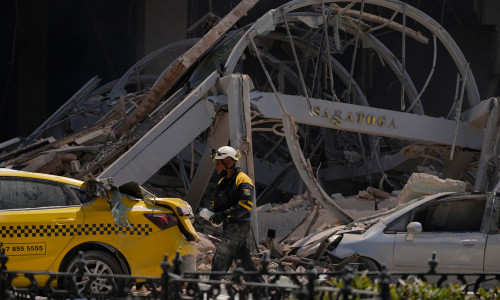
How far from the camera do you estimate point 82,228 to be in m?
10.1

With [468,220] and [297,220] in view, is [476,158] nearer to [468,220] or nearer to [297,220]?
[297,220]

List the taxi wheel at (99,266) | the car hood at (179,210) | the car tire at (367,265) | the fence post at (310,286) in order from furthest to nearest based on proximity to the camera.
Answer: the car tire at (367,265), the car hood at (179,210), the taxi wheel at (99,266), the fence post at (310,286)

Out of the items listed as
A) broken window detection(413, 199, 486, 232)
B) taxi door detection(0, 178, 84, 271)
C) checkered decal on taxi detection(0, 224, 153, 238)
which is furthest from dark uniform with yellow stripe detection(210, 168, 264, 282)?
broken window detection(413, 199, 486, 232)

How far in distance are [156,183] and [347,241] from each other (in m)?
8.89

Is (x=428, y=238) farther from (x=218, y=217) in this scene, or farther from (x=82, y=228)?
(x=82, y=228)

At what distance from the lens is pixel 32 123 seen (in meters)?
24.0

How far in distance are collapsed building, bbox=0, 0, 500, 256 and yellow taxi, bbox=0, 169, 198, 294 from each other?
10.6 ft

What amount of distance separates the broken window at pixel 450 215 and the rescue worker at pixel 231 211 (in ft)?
9.01

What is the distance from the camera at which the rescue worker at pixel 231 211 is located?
34.1ft

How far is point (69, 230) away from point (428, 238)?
4422 mm

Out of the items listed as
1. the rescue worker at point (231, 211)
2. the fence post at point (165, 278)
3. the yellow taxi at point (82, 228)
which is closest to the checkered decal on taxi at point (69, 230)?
the yellow taxi at point (82, 228)

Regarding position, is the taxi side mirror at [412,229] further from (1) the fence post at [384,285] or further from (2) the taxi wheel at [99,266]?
(1) the fence post at [384,285]

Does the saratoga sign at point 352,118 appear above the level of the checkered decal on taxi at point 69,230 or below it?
above

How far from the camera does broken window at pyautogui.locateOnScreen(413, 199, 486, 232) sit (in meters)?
12.2
